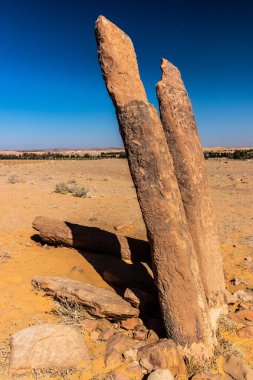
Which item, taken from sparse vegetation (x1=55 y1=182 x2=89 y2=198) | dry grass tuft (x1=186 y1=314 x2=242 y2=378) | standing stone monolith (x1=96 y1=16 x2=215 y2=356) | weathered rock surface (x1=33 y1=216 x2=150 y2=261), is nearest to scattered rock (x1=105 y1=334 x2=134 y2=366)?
standing stone monolith (x1=96 y1=16 x2=215 y2=356)

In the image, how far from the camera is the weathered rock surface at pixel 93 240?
7699 mm

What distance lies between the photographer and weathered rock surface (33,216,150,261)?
770 centimetres

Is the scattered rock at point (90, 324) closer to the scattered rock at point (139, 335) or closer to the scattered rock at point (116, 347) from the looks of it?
the scattered rock at point (116, 347)

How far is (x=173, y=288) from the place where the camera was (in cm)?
486

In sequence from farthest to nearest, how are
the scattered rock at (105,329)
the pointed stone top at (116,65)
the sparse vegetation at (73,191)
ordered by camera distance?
the sparse vegetation at (73,191) < the scattered rock at (105,329) < the pointed stone top at (116,65)

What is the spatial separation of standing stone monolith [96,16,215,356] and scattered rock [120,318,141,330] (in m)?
0.64

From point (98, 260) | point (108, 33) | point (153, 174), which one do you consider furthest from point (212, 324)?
point (108, 33)

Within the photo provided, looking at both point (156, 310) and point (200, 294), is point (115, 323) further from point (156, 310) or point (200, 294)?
point (200, 294)

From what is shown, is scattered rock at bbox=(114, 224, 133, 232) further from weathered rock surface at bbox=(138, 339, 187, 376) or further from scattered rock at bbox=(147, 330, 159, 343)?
weathered rock surface at bbox=(138, 339, 187, 376)

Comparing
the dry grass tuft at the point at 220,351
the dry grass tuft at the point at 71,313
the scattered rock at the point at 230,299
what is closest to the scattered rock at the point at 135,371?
the dry grass tuft at the point at 220,351

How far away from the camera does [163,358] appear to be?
447 centimetres

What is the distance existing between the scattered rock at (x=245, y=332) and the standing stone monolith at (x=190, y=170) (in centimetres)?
40

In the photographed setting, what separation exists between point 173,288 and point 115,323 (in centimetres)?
125

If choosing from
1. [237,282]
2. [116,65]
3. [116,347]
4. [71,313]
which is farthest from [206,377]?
[116,65]
